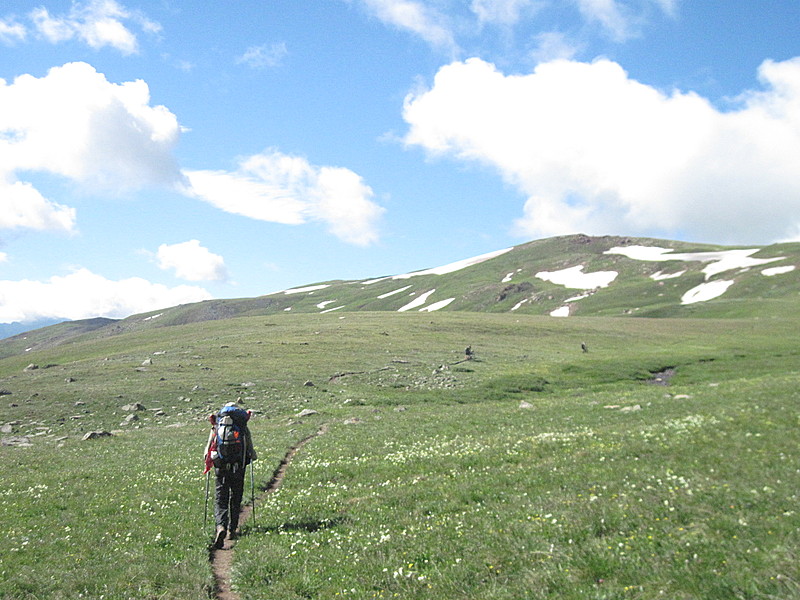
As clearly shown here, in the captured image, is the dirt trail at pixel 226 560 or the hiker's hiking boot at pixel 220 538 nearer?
the dirt trail at pixel 226 560

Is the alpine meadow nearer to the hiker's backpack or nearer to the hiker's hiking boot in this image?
the hiker's hiking boot

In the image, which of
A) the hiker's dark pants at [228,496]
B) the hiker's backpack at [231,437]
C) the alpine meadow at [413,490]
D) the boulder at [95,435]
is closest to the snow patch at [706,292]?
the alpine meadow at [413,490]

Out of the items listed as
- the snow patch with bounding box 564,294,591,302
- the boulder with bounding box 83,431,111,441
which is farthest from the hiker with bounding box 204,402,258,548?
the snow patch with bounding box 564,294,591,302

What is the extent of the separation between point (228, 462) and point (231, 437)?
0.71m

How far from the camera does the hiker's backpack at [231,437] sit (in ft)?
48.5

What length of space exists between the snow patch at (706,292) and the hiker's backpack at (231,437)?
15412 cm

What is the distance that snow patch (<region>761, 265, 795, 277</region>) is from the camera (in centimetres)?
14951

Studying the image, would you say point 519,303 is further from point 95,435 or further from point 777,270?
point 95,435

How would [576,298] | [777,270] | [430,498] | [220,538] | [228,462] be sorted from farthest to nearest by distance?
[576,298] → [777,270] → [430,498] → [228,462] → [220,538]

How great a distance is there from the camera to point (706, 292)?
151375 millimetres

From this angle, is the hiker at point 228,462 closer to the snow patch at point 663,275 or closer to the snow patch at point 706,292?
the snow patch at point 706,292

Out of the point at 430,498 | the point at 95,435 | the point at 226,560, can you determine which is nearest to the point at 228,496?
the point at 226,560

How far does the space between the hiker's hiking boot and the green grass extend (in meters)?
0.40

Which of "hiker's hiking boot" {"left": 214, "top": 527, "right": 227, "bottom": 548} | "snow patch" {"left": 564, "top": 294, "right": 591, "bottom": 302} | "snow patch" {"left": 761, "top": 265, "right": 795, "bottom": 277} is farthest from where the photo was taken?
"snow patch" {"left": 564, "top": 294, "right": 591, "bottom": 302}
